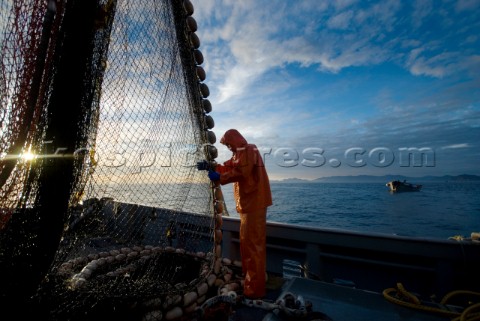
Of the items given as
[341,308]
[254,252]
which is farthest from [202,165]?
[341,308]

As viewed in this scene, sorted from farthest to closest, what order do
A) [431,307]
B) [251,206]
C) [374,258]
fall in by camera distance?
[374,258], [251,206], [431,307]

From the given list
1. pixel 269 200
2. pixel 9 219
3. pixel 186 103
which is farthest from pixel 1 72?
pixel 269 200

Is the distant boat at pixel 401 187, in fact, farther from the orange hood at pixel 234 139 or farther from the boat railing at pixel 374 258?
the orange hood at pixel 234 139

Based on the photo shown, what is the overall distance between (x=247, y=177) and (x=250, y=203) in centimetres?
34

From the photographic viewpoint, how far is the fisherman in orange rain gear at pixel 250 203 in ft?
9.71

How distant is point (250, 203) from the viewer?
124 inches

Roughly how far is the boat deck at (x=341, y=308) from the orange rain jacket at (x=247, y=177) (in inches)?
40.9

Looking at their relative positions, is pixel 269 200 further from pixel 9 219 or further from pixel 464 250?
pixel 9 219

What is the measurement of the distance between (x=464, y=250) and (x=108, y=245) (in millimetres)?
6509

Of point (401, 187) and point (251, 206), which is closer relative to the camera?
point (251, 206)

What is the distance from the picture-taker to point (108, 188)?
2566mm

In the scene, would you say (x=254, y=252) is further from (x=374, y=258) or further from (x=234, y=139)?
(x=374, y=258)

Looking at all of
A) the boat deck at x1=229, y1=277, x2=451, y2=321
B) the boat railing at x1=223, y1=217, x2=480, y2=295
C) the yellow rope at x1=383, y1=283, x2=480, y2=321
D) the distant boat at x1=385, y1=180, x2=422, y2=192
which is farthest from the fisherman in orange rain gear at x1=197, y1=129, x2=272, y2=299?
the distant boat at x1=385, y1=180, x2=422, y2=192

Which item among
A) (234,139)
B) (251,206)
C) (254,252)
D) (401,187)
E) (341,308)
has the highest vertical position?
(234,139)
